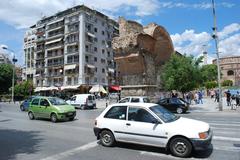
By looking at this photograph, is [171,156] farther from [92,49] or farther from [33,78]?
[33,78]

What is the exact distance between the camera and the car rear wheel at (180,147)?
736 cm

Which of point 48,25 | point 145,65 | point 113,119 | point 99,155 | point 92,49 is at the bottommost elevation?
point 99,155

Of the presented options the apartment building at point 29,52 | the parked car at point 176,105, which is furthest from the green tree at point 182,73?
the apartment building at point 29,52

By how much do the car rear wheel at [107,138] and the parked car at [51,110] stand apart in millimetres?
7799

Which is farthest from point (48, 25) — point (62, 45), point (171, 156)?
point (171, 156)

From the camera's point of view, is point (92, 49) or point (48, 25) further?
point (48, 25)

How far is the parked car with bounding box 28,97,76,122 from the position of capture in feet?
53.8

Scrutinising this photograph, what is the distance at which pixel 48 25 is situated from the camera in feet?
236

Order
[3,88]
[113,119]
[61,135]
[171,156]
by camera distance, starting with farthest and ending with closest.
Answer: [3,88]
[61,135]
[113,119]
[171,156]

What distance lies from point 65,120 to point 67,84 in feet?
158

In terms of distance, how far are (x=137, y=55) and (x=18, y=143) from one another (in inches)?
611

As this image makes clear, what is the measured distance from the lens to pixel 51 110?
16.7 meters

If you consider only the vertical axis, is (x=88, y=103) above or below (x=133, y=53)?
below

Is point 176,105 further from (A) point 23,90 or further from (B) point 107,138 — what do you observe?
(A) point 23,90
